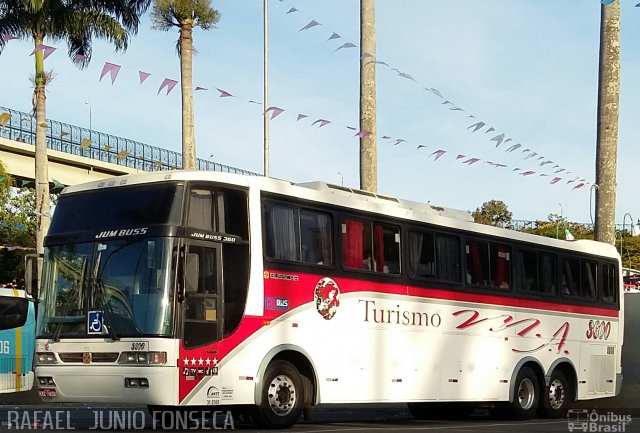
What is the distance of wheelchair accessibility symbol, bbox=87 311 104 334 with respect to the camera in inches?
563

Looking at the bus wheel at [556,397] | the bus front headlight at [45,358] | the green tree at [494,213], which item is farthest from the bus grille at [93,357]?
the green tree at [494,213]

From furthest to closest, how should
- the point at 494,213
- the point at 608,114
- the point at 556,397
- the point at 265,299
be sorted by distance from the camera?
the point at 494,213, the point at 608,114, the point at 556,397, the point at 265,299

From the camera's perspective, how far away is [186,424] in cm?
1588

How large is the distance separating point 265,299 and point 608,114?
1086 centimetres

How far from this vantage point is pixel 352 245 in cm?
1675

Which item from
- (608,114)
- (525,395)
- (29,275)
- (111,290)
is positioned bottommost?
(525,395)

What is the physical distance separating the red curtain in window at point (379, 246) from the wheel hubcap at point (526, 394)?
4.96 m

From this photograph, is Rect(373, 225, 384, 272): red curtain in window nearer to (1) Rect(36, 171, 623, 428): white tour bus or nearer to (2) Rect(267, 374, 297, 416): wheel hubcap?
(1) Rect(36, 171, 623, 428): white tour bus

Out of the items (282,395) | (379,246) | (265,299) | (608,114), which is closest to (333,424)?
(282,395)

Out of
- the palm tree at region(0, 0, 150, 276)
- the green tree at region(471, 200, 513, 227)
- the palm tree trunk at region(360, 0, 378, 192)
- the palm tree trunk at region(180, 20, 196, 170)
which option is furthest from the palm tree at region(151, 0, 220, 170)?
the green tree at region(471, 200, 513, 227)

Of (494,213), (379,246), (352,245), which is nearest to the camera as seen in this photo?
(352,245)

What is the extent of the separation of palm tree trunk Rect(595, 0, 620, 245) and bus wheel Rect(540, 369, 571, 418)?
11.8 feet

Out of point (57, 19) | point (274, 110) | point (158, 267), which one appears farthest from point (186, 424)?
point (57, 19)

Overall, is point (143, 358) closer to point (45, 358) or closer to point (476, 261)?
point (45, 358)
